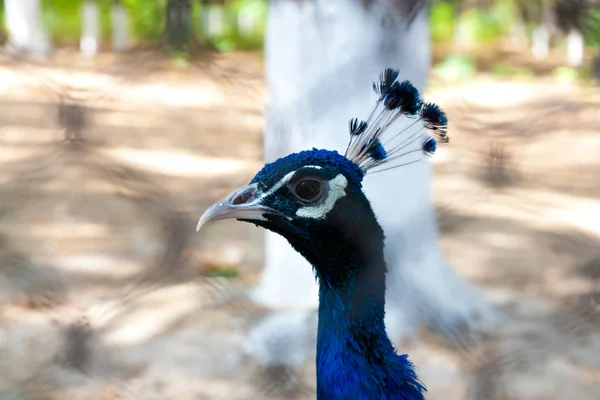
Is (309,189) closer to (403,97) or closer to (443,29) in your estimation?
(403,97)

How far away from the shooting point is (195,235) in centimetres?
162

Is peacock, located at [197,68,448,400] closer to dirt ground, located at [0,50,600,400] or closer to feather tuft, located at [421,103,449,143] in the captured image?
feather tuft, located at [421,103,449,143]

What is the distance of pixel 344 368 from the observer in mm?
758

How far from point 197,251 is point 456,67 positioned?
7.54 feet

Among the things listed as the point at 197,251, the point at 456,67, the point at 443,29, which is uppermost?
the point at 443,29

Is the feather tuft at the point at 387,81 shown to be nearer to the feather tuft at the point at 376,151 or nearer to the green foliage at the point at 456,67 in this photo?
the feather tuft at the point at 376,151

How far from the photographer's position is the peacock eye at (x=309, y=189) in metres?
0.72

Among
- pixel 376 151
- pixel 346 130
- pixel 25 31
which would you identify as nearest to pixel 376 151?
pixel 376 151

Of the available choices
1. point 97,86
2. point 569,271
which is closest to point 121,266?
point 97,86

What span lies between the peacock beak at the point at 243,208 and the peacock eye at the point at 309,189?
0.03m

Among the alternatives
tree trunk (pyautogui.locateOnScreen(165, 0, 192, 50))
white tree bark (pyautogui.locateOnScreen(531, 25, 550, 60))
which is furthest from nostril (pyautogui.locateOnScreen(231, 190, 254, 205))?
white tree bark (pyautogui.locateOnScreen(531, 25, 550, 60))

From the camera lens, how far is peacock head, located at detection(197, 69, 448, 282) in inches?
28.2

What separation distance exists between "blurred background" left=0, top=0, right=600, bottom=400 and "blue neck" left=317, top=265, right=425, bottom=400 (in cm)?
31

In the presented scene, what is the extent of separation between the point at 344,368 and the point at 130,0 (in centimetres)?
166
